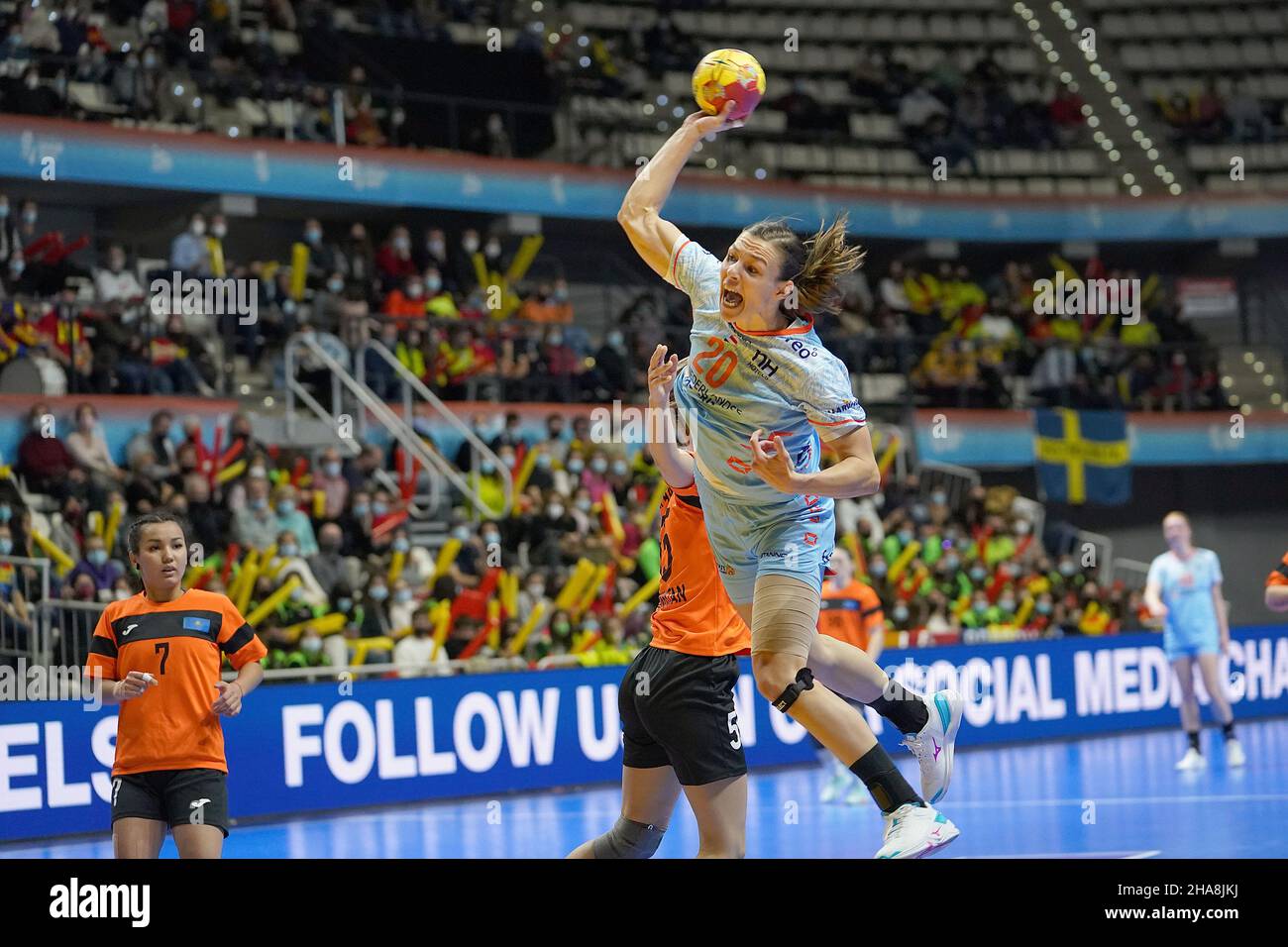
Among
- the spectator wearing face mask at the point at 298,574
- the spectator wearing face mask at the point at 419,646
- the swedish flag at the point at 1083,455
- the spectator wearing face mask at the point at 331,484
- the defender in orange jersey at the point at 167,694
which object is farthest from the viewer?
the swedish flag at the point at 1083,455

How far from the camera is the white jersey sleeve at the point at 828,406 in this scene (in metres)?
5.31

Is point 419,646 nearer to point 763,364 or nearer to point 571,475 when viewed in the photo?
point 571,475

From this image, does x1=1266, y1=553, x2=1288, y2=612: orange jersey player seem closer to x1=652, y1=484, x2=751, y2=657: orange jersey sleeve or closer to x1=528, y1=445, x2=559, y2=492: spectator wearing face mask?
x1=652, y1=484, x2=751, y2=657: orange jersey sleeve

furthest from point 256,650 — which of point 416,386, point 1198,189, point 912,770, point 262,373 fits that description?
point 1198,189

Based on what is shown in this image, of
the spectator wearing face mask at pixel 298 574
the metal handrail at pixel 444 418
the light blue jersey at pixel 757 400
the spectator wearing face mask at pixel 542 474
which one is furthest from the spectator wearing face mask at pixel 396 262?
the light blue jersey at pixel 757 400

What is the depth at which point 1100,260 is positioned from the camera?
29.2 m

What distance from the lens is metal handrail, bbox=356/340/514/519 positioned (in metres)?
16.9

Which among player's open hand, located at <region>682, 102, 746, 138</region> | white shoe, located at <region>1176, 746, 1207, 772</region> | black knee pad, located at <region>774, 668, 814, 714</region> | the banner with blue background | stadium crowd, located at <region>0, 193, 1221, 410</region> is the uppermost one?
stadium crowd, located at <region>0, 193, 1221, 410</region>

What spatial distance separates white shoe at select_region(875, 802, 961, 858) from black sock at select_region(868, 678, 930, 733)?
1.13 ft

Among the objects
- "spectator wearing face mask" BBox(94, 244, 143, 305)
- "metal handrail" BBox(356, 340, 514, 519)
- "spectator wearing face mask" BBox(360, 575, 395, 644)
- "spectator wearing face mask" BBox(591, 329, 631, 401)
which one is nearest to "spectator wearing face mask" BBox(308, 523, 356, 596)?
"spectator wearing face mask" BBox(360, 575, 395, 644)

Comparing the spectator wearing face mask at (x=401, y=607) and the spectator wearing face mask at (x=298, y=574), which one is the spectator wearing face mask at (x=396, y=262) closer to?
the spectator wearing face mask at (x=298, y=574)

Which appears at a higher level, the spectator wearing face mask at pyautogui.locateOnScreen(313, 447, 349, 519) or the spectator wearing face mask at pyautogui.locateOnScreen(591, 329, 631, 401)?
the spectator wearing face mask at pyautogui.locateOnScreen(591, 329, 631, 401)

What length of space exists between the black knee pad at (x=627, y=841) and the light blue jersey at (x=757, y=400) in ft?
3.87
